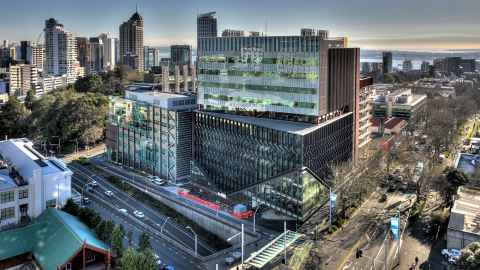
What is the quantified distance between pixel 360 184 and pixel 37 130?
8765 centimetres

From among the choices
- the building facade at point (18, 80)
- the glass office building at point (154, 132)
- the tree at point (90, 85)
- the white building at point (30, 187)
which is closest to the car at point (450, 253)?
the glass office building at point (154, 132)

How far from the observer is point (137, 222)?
63.0 m

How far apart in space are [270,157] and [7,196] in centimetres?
3502

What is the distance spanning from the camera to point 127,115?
281 feet

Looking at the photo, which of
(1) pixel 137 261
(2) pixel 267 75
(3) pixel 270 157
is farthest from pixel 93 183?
(1) pixel 137 261

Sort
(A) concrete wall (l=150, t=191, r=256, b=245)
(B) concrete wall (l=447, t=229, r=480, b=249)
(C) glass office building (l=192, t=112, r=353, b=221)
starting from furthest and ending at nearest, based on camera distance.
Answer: (C) glass office building (l=192, t=112, r=353, b=221) < (A) concrete wall (l=150, t=191, r=256, b=245) < (B) concrete wall (l=447, t=229, r=480, b=249)

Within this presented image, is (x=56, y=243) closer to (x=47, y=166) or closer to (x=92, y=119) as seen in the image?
(x=47, y=166)

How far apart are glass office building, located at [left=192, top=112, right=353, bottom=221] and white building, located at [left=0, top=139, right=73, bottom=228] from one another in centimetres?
2241

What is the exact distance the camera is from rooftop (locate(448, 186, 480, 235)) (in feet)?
168

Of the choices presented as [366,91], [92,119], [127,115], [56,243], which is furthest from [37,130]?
[366,91]

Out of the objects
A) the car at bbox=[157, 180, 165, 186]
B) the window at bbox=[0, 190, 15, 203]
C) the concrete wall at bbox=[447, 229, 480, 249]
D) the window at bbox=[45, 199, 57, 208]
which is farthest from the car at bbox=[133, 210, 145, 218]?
the concrete wall at bbox=[447, 229, 480, 249]

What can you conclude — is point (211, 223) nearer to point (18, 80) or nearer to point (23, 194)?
point (23, 194)

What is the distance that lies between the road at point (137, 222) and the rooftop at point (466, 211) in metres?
30.0

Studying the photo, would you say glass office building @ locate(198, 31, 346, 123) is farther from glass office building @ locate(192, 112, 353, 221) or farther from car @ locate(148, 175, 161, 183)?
car @ locate(148, 175, 161, 183)
